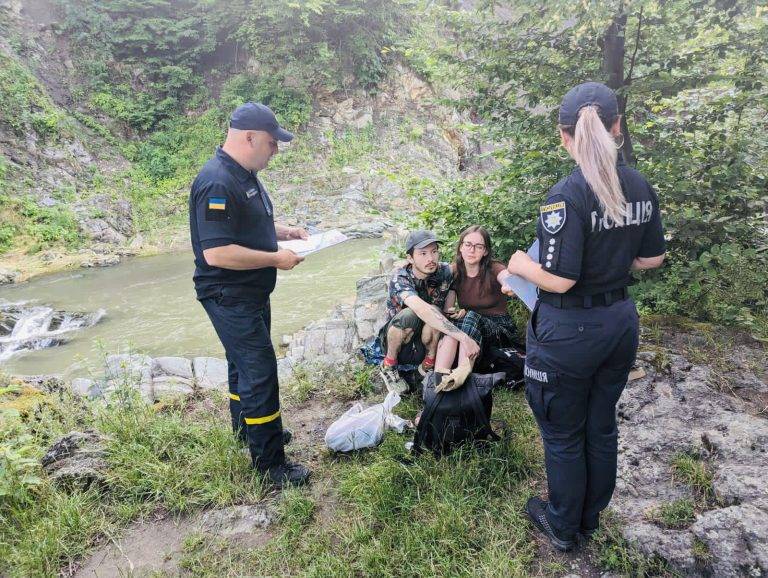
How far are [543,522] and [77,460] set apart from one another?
2.68 meters

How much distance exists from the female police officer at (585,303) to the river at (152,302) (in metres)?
4.98

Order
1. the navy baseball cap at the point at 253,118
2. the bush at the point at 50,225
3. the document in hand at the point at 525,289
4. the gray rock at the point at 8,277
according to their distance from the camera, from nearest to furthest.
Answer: the document in hand at the point at 525,289
the navy baseball cap at the point at 253,118
the gray rock at the point at 8,277
the bush at the point at 50,225

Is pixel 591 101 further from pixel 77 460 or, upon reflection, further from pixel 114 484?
pixel 77 460

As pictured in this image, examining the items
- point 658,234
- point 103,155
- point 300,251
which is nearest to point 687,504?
point 658,234

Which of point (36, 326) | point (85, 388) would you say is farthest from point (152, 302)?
point (85, 388)

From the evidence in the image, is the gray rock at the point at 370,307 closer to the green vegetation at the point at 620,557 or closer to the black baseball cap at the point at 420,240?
the black baseball cap at the point at 420,240

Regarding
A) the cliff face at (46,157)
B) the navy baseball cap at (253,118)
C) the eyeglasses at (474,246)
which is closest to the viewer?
the navy baseball cap at (253,118)

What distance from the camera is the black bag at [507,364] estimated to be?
358cm

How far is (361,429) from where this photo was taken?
3059 mm

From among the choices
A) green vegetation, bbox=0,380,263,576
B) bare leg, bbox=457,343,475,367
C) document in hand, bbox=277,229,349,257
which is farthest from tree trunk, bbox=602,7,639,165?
green vegetation, bbox=0,380,263,576

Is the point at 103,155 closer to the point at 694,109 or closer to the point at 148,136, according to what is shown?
the point at 148,136

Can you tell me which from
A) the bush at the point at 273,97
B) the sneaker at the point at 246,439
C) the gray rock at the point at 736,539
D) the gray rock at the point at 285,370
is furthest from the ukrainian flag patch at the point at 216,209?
the bush at the point at 273,97

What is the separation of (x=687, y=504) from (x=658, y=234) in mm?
1263

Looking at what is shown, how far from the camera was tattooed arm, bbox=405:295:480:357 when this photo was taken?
10.8ft
